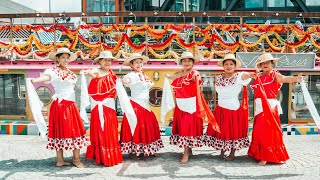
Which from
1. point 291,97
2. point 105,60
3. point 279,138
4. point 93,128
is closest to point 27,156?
point 93,128

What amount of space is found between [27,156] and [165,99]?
8.66ft

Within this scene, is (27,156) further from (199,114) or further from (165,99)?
(199,114)

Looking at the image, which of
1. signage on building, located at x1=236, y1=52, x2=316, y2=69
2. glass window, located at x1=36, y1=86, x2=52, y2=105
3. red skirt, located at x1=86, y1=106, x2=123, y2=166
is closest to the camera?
red skirt, located at x1=86, y1=106, x2=123, y2=166

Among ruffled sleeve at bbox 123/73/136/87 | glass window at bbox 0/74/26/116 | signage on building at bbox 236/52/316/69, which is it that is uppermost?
signage on building at bbox 236/52/316/69

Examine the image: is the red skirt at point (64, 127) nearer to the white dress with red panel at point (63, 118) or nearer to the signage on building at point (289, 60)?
the white dress with red panel at point (63, 118)

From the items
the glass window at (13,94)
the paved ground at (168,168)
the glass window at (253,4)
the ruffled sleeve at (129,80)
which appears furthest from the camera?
the glass window at (253,4)

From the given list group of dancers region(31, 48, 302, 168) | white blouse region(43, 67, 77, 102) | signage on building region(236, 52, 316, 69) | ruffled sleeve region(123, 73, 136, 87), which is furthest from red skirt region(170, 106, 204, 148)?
signage on building region(236, 52, 316, 69)

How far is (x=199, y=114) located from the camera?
6.16 meters

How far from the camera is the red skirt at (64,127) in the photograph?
19.3 ft

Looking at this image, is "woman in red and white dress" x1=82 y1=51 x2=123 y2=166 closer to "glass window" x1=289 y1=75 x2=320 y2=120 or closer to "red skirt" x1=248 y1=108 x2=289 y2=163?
"red skirt" x1=248 y1=108 x2=289 y2=163

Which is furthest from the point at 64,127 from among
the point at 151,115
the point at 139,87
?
the point at 151,115

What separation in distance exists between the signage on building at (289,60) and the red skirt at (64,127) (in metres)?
4.03

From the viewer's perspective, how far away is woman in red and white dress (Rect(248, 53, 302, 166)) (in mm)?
6145

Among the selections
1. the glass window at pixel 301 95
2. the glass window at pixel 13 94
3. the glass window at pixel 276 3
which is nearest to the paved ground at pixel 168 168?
the glass window at pixel 301 95
